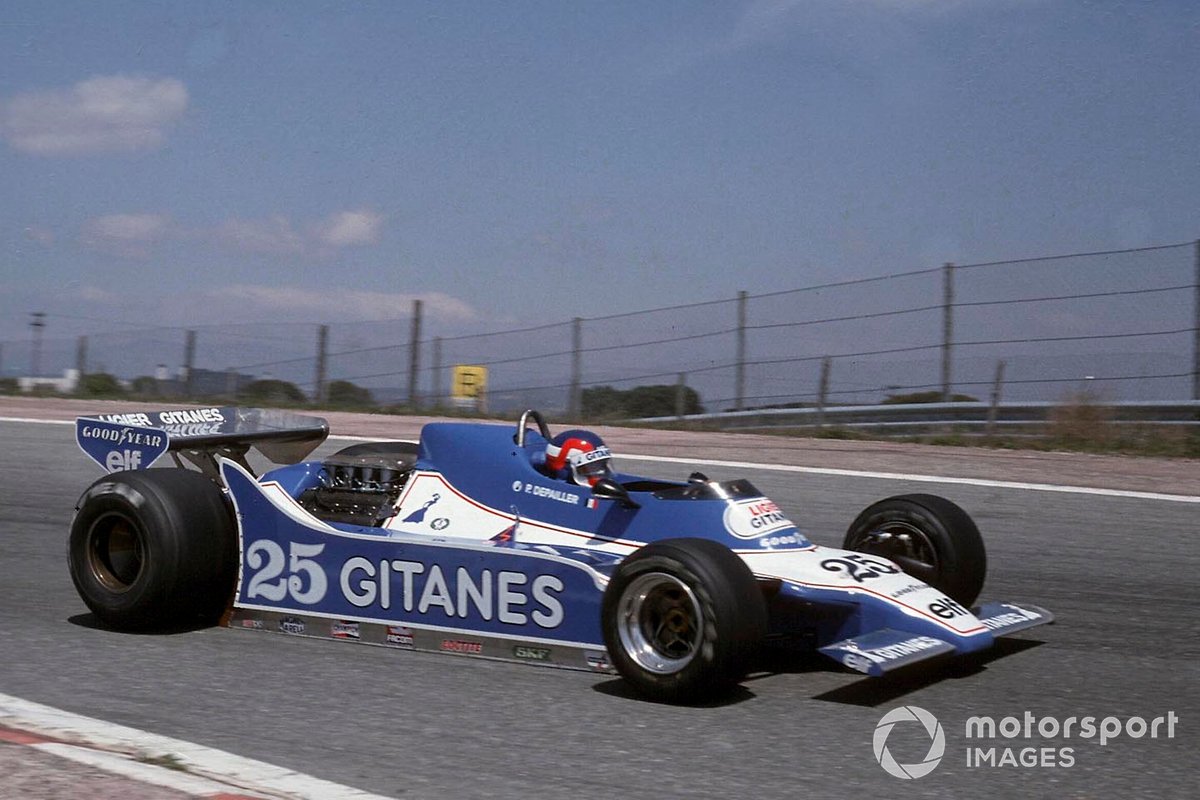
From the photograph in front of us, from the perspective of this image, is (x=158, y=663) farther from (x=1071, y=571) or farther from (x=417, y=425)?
(x=417, y=425)

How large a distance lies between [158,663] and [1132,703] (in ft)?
12.9

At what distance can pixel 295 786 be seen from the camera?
3.54 m

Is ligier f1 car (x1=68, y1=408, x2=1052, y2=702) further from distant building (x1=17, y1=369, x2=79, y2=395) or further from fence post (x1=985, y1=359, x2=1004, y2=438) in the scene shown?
Answer: distant building (x1=17, y1=369, x2=79, y2=395)

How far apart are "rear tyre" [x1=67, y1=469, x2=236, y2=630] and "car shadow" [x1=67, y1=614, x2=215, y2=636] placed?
0.11 feet

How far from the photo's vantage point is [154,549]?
19.6ft

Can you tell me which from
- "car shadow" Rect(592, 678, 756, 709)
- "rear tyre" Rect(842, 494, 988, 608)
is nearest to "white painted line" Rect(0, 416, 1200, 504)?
"rear tyre" Rect(842, 494, 988, 608)

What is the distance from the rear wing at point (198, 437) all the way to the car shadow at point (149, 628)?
826mm

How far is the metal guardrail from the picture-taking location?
13016mm

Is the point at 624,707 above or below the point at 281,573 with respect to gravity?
below

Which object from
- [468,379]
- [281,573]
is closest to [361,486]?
[281,573]

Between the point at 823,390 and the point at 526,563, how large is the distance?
10435 mm

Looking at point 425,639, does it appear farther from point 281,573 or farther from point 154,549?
point 154,549

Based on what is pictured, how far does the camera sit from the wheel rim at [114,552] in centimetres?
629

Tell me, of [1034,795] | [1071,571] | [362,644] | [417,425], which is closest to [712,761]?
[1034,795]
